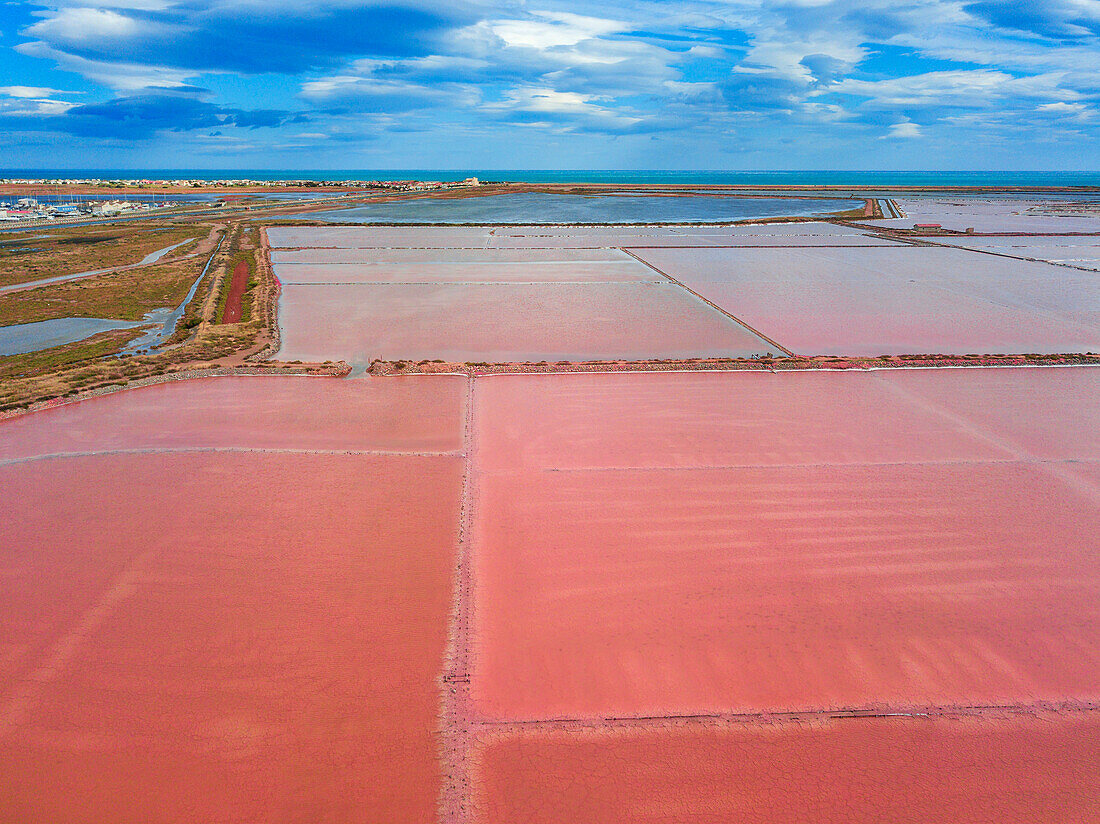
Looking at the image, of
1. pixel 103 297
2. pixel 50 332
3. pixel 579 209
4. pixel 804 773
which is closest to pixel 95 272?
pixel 103 297

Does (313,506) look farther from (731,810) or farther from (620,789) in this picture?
(731,810)

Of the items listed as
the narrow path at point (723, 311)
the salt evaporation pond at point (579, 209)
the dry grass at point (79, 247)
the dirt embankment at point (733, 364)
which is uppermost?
the salt evaporation pond at point (579, 209)

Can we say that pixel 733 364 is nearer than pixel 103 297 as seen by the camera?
Yes

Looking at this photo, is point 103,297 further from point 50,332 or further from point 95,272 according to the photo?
point 95,272

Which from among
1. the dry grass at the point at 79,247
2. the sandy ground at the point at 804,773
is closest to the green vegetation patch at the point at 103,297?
the dry grass at the point at 79,247

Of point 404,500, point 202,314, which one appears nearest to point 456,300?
point 202,314

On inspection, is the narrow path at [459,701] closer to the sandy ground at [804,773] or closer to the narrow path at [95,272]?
the sandy ground at [804,773]

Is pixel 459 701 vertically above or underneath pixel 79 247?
underneath

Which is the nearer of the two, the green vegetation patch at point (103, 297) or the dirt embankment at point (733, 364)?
the dirt embankment at point (733, 364)

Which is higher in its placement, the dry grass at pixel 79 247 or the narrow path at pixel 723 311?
the dry grass at pixel 79 247
